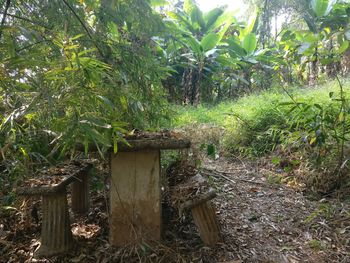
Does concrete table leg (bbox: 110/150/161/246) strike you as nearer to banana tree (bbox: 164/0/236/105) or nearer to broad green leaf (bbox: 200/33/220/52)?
banana tree (bbox: 164/0/236/105)

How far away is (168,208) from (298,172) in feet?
4.27

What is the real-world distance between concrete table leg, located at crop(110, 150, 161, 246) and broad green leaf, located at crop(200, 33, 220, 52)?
5073mm

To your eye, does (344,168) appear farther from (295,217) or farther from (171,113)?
(171,113)

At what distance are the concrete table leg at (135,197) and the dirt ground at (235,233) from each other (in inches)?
3.1

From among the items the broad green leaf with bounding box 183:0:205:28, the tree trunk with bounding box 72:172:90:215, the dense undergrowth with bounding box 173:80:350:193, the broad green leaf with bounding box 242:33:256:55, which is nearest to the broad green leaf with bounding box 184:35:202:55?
the broad green leaf with bounding box 183:0:205:28

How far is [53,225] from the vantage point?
1.69m

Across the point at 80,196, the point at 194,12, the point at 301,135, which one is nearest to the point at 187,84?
the point at 194,12

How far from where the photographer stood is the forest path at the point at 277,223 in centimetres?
178

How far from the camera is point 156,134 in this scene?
1.70 m

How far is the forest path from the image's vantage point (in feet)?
5.85

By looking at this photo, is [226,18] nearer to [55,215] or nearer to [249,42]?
[249,42]

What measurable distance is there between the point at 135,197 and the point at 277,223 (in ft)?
3.34

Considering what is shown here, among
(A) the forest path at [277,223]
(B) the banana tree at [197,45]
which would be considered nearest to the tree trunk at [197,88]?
(B) the banana tree at [197,45]

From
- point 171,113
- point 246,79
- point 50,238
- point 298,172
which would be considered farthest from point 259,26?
point 50,238
